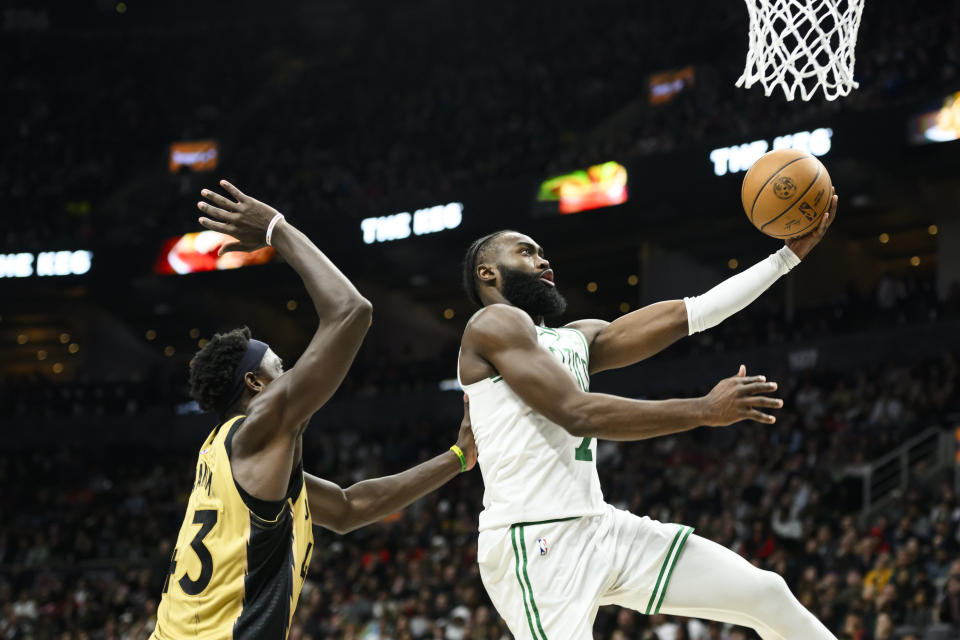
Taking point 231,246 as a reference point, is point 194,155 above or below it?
above

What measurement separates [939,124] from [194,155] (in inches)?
785

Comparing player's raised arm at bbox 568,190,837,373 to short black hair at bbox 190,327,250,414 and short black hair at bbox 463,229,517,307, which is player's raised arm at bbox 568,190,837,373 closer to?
short black hair at bbox 463,229,517,307

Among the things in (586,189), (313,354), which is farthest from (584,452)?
(586,189)

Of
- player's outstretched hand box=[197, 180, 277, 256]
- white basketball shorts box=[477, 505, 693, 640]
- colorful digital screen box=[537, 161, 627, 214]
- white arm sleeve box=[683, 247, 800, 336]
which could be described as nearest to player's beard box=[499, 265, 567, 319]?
white arm sleeve box=[683, 247, 800, 336]

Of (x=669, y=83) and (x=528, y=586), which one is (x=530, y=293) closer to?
(x=528, y=586)

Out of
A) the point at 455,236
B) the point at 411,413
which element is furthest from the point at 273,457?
the point at 411,413

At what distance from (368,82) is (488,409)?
25.7 meters

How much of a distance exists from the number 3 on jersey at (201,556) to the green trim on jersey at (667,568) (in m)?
1.68

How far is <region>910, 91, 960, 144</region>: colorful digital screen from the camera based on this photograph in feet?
54.2

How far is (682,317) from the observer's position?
16.1ft

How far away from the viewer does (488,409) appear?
4.53 m

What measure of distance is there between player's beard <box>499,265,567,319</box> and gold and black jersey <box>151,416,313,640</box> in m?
1.42

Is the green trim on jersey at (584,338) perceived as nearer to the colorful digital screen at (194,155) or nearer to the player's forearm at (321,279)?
the player's forearm at (321,279)

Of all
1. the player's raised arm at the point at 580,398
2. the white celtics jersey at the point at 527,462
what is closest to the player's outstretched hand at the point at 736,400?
the player's raised arm at the point at 580,398
